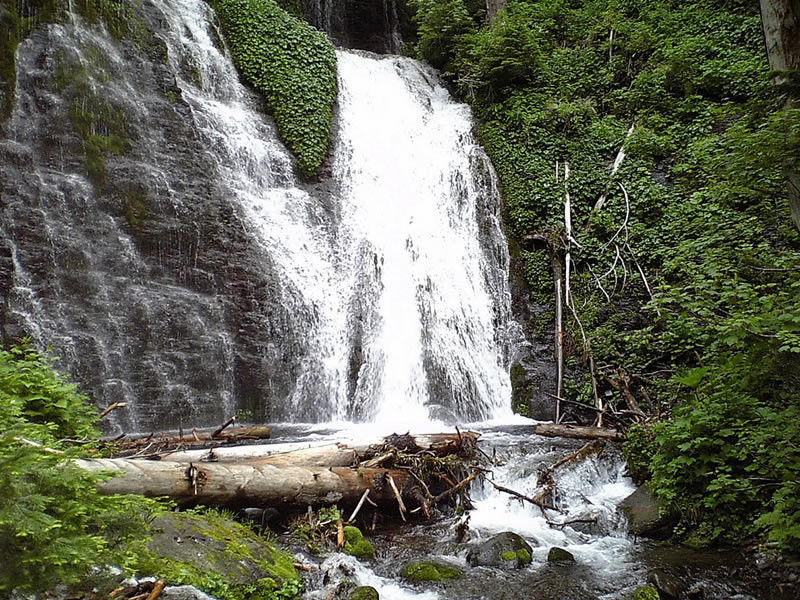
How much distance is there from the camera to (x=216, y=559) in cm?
417

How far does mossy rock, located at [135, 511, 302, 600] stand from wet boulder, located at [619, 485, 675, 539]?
3.57 metres

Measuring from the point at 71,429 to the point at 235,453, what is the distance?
1682mm

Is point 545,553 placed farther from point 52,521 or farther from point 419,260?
point 419,260

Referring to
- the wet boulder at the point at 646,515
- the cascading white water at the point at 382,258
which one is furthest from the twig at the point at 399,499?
the cascading white water at the point at 382,258

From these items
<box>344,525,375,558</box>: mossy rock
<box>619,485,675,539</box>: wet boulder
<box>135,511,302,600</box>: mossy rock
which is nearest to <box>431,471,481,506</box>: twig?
<box>344,525,375,558</box>: mossy rock

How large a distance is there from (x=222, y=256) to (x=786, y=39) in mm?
9678

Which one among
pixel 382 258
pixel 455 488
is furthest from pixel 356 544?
pixel 382 258

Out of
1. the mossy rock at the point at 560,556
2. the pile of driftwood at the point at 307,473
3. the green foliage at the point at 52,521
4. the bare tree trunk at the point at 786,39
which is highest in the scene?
the bare tree trunk at the point at 786,39

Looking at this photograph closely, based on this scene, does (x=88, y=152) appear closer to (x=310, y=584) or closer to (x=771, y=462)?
(x=310, y=584)

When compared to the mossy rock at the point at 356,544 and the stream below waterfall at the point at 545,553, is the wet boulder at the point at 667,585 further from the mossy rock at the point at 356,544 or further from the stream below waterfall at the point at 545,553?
the mossy rock at the point at 356,544

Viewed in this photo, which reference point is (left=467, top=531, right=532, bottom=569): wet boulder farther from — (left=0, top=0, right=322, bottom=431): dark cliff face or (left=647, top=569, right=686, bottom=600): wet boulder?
(left=0, top=0, right=322, bottom=431): dark cliff face

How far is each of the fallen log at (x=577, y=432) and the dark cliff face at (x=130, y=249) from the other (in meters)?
4.85

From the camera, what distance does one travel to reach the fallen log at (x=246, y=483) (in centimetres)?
479

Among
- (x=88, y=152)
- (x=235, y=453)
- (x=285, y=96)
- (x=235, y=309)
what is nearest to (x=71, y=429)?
(x=235, y=453)
